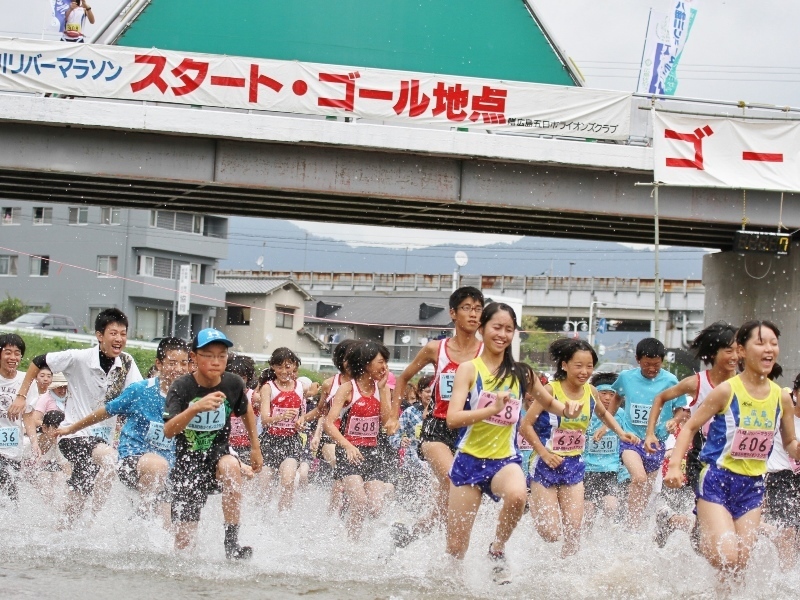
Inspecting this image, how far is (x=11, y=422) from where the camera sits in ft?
30.5

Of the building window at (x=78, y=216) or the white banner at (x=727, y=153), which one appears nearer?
the white banner at (x=727, y=153)

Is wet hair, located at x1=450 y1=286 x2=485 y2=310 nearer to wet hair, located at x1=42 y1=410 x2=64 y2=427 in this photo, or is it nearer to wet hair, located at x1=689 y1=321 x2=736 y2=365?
wet hair, located at x1=689 y1=321 x2=736 y2=365

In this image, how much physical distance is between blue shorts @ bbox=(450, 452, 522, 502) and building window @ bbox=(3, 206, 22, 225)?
171 ft

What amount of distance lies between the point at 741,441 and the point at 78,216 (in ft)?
168

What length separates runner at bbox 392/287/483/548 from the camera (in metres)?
8.05

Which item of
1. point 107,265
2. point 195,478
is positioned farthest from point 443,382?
point 107,265

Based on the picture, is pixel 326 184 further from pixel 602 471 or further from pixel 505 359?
pixel 505 359

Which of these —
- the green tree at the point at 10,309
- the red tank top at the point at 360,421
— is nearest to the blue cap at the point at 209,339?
the red tank top at the point at 360,421

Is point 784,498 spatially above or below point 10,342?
below

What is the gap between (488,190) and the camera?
2098 cm

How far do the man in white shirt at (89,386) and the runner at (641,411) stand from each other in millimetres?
4347

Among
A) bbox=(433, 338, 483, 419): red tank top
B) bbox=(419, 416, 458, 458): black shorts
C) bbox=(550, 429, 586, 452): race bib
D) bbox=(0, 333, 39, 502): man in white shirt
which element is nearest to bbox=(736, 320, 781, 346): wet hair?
bbox=(550, 429, 586, 452): race bib

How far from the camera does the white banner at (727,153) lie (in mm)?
20406

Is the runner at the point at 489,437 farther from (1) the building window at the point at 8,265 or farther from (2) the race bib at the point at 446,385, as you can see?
(1) the building window at the point at 8,265
